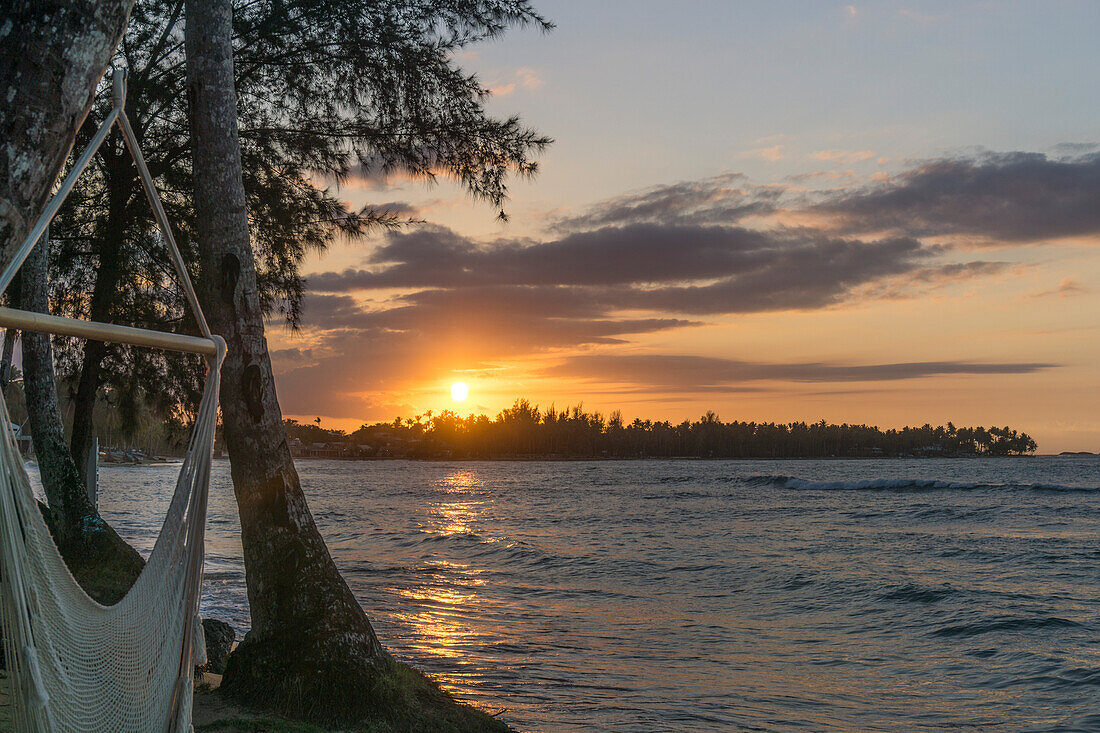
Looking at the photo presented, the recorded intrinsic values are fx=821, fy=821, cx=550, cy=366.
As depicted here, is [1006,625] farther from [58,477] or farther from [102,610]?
[58,477]

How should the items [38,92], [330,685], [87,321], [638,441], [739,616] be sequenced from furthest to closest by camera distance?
[638,441], [739,616], [330,685], [87,321], [38,92]

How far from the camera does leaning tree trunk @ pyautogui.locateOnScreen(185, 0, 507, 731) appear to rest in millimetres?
4676

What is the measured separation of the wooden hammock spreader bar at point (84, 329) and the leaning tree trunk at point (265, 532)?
1936 millimetres

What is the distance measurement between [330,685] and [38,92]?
11.6ft

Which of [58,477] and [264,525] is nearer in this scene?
[264,525]

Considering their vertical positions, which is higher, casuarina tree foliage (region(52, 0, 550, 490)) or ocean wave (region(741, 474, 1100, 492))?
casuarina tree foliage (region(52, 0, 550, 490))

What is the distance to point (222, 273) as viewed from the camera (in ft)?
16.9

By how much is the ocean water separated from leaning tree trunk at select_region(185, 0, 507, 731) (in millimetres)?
2350

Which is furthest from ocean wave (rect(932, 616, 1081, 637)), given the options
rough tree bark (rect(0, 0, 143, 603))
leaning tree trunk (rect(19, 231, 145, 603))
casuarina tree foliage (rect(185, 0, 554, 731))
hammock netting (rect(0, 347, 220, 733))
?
rough tree bark (rect(0, 0, 143, 603))

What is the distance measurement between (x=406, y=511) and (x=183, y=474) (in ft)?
113

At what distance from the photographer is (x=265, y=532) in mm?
4961

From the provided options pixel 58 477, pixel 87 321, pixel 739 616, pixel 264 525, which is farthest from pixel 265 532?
pixel 739 616

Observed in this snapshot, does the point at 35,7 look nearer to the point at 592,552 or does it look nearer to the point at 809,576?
the point at 809,576

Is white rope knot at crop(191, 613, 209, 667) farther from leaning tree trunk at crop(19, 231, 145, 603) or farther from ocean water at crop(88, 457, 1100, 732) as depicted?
leaning tree trunk at crop(19, 231, 145, 603)
